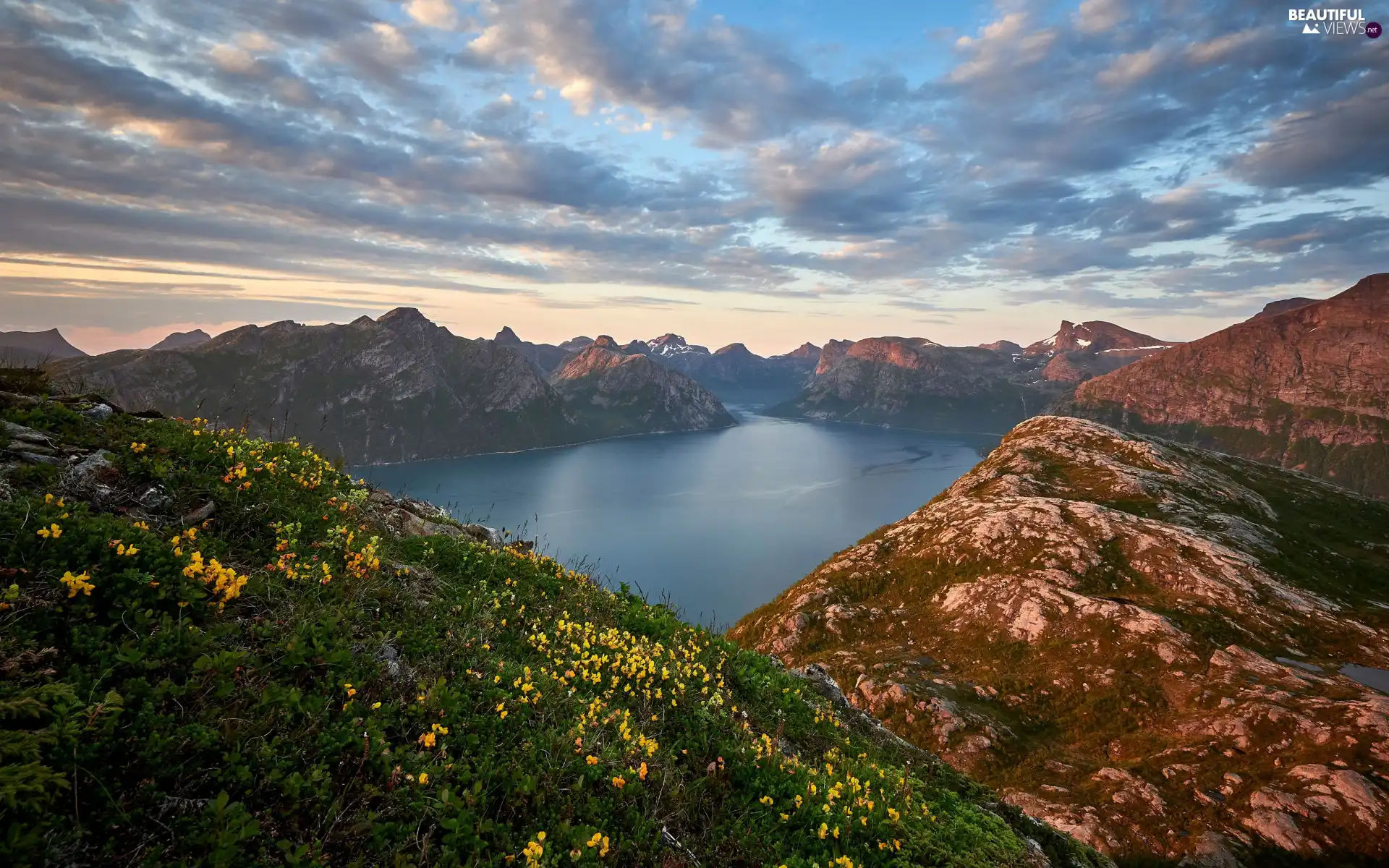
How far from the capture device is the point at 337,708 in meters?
6.51

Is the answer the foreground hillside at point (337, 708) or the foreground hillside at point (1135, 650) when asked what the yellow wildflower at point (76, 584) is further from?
the foreground hillside at point (1135, 650)

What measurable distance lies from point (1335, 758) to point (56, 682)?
62.8m

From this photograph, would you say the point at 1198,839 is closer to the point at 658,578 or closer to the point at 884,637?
the point at 884,637

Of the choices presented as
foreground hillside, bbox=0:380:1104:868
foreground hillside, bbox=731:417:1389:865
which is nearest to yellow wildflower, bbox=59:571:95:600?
foreground hillside, bbox=0:380:1104:868

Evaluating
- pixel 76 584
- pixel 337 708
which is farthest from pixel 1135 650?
pixel 76 584

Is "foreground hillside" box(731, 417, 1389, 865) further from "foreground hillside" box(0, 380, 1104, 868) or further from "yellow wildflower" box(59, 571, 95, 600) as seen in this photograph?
"yellow wildflower" box(59, 571, 95, 600)

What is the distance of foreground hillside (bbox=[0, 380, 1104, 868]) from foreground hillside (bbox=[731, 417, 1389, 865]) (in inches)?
1499

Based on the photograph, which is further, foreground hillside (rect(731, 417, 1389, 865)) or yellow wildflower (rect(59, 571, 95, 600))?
foreground hillside (rect(731, 417, 1389, 865))

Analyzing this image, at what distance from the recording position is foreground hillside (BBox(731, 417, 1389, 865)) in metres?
36.4

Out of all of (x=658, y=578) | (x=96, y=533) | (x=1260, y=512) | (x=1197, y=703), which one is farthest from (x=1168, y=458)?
(x=96, y=533)

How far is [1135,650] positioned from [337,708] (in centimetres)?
6674

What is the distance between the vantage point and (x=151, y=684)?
548 cm

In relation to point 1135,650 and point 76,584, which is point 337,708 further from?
point 1135,650

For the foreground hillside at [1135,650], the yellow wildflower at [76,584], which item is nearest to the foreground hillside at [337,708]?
the yellow wildflower at [76,584]
